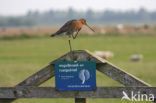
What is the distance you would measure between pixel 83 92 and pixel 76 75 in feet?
0.97

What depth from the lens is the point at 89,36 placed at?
2279 inches

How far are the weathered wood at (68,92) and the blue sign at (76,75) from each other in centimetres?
10

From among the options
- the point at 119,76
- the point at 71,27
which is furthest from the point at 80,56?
the point at 119,76

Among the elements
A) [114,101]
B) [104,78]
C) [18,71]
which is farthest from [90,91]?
[18,71]

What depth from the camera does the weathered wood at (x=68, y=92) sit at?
22.1 feet

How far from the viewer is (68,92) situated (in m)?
6.92

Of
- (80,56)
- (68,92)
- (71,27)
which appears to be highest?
(71,27)

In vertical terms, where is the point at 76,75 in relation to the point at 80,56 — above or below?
below

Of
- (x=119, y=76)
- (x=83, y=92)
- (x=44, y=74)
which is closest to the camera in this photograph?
(x=119, y=76)

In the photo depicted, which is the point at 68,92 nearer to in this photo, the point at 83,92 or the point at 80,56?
the point at 83,92

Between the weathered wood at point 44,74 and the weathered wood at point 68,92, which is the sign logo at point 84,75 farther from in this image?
the weathered wood at point 44,74

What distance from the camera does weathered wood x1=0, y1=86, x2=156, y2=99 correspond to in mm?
6742

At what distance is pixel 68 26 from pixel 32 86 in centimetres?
109

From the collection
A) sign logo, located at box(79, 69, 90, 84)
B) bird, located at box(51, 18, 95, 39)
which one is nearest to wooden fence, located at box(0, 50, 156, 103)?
sign logo, located at box(79, 69, 90, 84)
